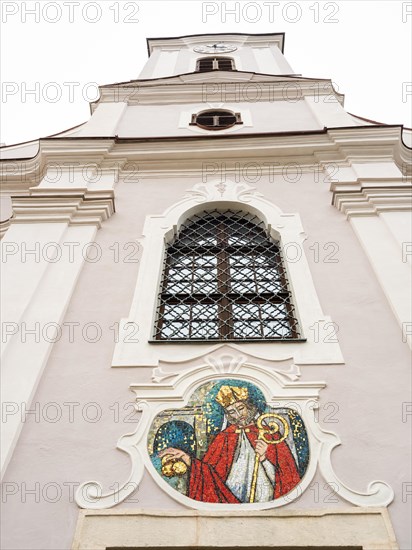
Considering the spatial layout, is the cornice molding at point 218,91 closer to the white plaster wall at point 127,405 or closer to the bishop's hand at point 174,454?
the white plaster wall at point 127,405

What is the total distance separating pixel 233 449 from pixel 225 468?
0.19 meters

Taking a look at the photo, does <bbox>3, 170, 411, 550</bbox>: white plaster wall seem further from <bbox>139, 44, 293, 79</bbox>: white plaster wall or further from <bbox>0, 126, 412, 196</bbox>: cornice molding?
<bbox>139, 44, 293, 79</bbox>: white plaster wall

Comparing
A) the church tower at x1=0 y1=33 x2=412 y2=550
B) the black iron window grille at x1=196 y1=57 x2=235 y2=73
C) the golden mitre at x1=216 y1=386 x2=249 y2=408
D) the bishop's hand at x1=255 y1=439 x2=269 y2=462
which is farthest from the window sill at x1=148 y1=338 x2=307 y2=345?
the black iron window grille at x1=196 y1=57 x2=235 y2=73

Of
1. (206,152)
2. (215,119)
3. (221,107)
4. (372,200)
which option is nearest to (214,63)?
(221,107)

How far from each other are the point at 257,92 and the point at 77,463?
358 inches

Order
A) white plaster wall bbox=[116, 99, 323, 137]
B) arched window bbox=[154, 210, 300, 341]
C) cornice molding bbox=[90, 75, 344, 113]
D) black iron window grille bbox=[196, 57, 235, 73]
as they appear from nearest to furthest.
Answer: arched window bbox=[154, 210, 300, 341] < white plaster wall bbox=[116, 99, 323, 137] < cornice molding bbox=[90, 75, 344, 113] < black iron window grille bbox=[196, 57, 235, 73]

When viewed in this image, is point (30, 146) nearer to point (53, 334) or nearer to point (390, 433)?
point (53, 334)

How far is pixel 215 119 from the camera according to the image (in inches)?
422

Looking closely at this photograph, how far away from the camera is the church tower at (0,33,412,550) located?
159 inches

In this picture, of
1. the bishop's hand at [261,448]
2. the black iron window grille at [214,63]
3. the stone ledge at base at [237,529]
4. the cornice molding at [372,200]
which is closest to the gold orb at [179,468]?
the stone ledge at base at [237,529]

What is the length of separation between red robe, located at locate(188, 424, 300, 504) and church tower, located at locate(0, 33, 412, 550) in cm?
1

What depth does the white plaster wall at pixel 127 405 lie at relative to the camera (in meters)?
4.07

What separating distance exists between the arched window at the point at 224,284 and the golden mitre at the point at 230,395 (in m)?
0.65

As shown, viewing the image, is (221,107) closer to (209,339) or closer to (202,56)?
(202,56)
